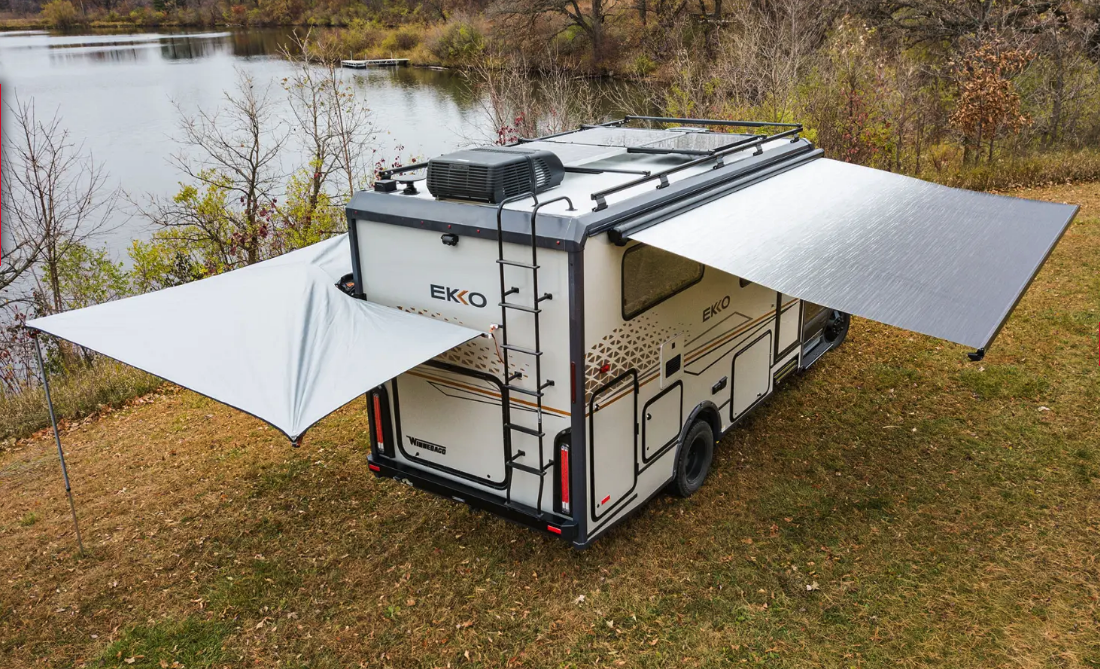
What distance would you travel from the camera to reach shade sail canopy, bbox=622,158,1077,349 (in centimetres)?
425

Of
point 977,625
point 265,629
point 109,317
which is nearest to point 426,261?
point 109,317

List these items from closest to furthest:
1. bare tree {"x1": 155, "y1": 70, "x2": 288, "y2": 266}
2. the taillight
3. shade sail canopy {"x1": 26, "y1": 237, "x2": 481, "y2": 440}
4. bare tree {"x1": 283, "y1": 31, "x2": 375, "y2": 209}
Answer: shade sail canopy {"x1": 26, "y1": 237, "x2": 481, "y2": 440}, the taillight, bare tree {"x1": 155, "y1": 70, "x2": 288, "y2": 266}, bare tree {"x1": 283, "y1": 31, "x2": 375, "y2": 209}

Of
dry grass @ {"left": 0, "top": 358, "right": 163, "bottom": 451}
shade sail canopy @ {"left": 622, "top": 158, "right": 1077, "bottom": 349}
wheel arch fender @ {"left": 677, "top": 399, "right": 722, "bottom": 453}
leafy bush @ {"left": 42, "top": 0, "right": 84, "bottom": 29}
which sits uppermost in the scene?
leafy bush @ {"left": 42, "top": 0, "right": 84, "bottom": 29}

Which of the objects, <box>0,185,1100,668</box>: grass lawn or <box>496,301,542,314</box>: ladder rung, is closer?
<box>496,301,542,314</box>: ladder rung

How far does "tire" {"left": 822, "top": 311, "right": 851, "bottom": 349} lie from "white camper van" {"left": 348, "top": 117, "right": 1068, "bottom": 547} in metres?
2.63

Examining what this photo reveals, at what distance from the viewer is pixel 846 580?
484 cm

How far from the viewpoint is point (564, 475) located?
464 cm

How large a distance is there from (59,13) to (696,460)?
114ft

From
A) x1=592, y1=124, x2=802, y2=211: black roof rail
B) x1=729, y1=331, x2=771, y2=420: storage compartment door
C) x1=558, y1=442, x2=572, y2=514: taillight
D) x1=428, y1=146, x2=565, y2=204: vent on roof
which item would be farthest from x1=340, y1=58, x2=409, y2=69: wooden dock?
x1=558, y1=442, x2=572, y2=514: taillight

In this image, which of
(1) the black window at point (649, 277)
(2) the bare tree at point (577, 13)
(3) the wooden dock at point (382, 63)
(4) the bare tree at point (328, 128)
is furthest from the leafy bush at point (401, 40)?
(1) the black window at point (649, 277)

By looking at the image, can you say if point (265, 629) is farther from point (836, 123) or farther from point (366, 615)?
point (836, 123)

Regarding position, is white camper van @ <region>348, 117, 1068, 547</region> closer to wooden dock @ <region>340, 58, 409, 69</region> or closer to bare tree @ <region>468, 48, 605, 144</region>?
bare tree @ <region>468, 48, 605, 144</region>

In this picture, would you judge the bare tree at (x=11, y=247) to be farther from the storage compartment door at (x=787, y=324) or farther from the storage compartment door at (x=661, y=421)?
the storage compartment door at (x=787, y=324)

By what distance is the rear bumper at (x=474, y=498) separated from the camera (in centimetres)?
472
